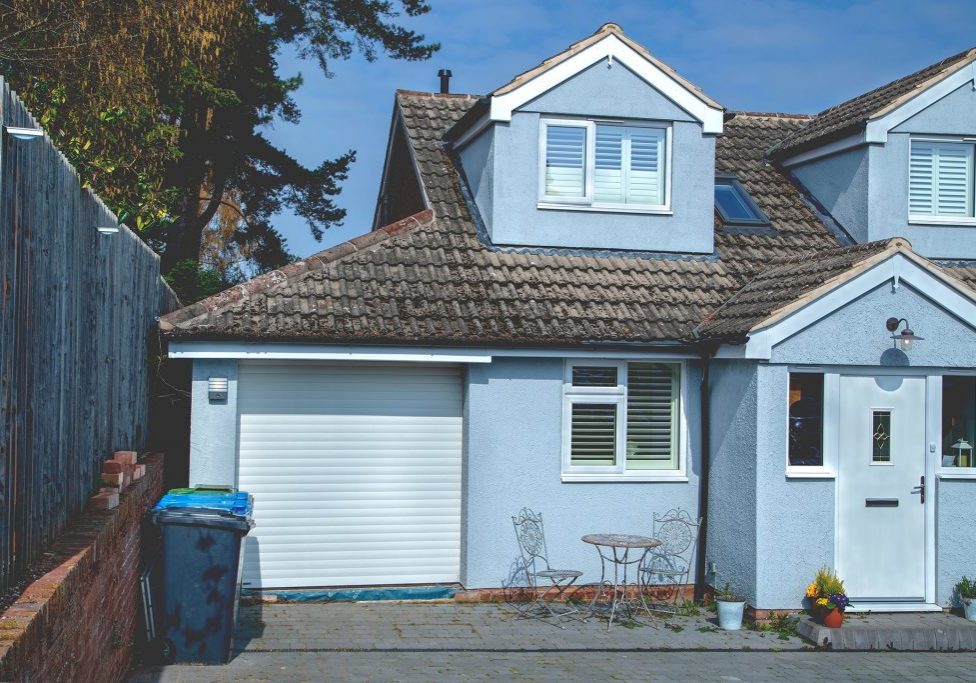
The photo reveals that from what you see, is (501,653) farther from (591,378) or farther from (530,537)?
(591,378)

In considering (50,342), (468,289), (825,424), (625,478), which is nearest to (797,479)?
(825,424)

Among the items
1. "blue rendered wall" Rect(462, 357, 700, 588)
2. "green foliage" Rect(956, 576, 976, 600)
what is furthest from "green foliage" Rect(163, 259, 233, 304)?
"green foliage" Rect(956, 576, 976, 600)

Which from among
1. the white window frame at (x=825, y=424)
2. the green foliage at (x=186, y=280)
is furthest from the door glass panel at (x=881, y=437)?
the green foliage at (x=186, y=280)

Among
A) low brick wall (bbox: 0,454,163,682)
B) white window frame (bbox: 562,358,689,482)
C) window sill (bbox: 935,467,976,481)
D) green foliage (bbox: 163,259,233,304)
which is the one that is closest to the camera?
low brick wall (bbox: 0,454,163,682)

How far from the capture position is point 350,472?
1260 cm

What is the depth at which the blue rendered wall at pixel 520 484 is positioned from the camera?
494 inches

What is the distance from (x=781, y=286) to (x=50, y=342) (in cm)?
893

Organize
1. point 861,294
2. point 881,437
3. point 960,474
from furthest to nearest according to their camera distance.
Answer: point 960,474 < point 881,437 < point 861,294

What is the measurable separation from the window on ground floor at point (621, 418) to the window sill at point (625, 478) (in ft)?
0.18

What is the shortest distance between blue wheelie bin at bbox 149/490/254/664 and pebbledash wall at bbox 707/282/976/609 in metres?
5.62

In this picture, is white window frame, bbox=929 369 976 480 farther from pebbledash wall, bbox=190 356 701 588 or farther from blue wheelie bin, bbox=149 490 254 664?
blue wheelie bin, bbox=149 490 254 664

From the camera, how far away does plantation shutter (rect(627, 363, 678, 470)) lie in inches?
522

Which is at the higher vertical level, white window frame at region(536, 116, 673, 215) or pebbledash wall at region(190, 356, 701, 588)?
white window frame at region(536, 116, 673, 215)

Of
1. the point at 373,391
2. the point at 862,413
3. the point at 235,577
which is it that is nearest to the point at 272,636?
the point at 235,577
